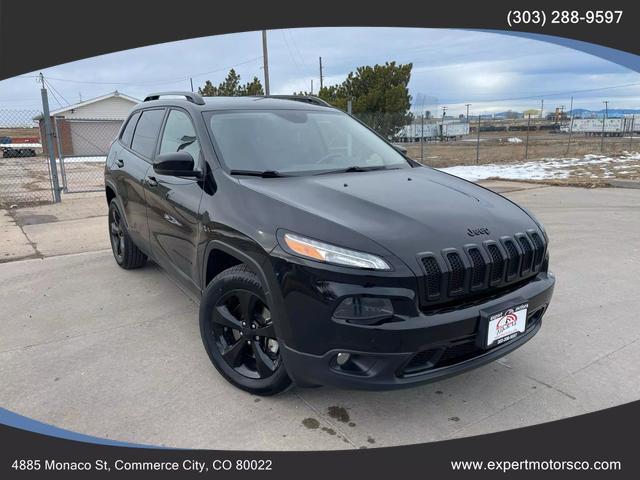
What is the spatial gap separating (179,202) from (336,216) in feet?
4.81

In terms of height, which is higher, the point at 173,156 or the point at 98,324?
the point at 173,156

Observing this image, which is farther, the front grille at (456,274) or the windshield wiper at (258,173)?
the windshield wiper at (258,173)

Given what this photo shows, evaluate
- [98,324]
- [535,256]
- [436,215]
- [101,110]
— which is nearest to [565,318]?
[535,256]

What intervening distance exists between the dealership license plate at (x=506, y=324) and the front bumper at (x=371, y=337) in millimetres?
69

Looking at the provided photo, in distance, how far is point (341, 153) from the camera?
12.8ft

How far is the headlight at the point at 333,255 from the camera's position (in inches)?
96.2

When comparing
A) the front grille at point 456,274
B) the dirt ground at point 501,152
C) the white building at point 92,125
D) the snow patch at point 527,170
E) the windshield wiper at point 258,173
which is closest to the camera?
the front grille at point 456,274

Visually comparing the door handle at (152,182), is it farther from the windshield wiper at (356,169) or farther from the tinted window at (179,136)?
the windshield wiper at (356,169)

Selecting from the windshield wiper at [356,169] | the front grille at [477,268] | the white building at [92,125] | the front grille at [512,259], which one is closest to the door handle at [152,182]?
the windshield wiper at [356,169]

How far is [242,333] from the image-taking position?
9.86ft

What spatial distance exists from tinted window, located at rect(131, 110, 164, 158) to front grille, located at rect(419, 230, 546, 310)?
2925mm

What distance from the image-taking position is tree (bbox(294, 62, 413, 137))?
25375 millimetres

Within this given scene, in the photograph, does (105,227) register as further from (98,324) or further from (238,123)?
(238,123)

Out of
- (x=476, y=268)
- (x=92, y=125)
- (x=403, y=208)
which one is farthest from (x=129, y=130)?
(x=92, y=125)
